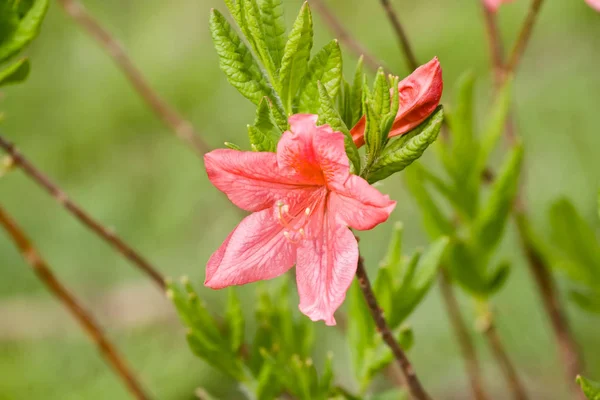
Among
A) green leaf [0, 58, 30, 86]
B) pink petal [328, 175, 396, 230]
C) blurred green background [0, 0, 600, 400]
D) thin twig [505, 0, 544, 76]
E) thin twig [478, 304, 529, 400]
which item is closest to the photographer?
pink petal [328, 175, 396, 230]

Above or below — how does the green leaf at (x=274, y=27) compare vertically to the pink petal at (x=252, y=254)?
above

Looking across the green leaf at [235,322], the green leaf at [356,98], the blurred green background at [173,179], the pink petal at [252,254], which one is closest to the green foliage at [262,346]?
the green leaf at [235,322]

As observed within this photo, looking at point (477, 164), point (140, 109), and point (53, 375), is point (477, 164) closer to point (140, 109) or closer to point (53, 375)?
point (53, 375)

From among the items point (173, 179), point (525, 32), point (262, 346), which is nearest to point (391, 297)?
point (262, 346)

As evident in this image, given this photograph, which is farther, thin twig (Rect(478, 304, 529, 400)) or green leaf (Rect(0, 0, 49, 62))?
thin twig (Rect(478, 304, 529, 400))

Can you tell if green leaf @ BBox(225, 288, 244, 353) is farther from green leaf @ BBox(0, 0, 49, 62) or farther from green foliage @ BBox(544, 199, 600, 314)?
green foliage @ BBox(544, 199, 600, 314)

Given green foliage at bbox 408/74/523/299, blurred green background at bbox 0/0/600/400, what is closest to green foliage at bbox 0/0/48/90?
green foliage at bbox 408/74/523/299

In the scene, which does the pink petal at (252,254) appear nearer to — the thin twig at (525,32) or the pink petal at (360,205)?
the pink petal at (360,205)
